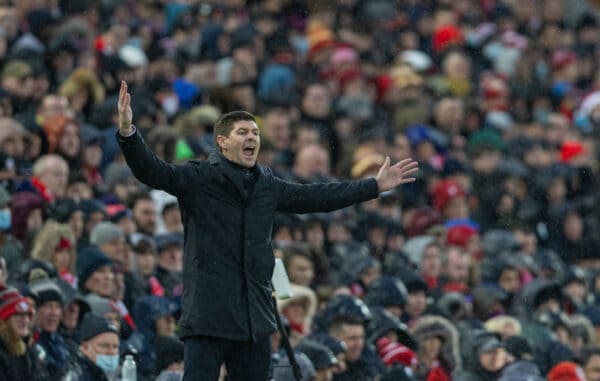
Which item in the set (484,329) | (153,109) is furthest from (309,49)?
(484,329)

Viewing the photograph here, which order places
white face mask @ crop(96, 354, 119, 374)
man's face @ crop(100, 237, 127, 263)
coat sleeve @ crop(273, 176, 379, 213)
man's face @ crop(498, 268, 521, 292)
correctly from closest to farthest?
coat sleeve @ crop(273, 176, 379, 213)
white face mask @ crop(96, 354, 119, 374)
man's face @ crop(100, 237, 127, 263)
man's face @ crop(498, 268, 521, 292)

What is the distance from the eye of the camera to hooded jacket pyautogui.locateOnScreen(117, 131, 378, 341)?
384 inches

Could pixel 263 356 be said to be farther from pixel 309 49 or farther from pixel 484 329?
pixel 309 49

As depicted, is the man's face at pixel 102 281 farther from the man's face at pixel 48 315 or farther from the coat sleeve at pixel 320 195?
the coat sleeve at pixel 320 195

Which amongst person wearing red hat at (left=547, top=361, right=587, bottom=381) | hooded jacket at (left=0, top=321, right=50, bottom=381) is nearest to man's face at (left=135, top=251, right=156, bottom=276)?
hooded jacket at (left=0, top=321, right=50, bottom=381)

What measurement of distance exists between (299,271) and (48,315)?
117 inches

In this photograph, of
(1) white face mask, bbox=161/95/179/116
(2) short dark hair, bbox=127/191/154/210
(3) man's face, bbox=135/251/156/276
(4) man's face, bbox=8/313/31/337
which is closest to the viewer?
(4) man's face, bbox=8/313/31/337

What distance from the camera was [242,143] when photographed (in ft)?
32.8

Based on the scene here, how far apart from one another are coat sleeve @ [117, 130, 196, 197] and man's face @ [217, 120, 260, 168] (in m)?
0.23

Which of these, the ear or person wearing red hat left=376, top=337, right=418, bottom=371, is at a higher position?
Result: the ear

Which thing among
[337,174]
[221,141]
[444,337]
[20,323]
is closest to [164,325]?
[20,323]

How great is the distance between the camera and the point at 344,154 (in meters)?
18.9

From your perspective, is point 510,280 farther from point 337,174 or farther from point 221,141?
point 221,141

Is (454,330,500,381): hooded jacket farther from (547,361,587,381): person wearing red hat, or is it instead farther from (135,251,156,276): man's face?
(135,251,156,276): man's face
